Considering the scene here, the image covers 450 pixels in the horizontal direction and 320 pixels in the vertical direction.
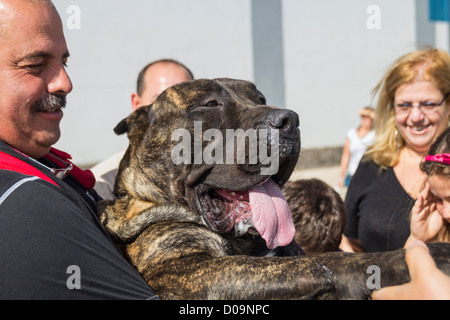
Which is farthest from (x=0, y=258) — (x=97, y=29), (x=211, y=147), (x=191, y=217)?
(x=97, y=29)

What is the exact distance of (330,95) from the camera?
50.0 ft

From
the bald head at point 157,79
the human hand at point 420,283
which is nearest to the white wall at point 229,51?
the bald head at point 157,79

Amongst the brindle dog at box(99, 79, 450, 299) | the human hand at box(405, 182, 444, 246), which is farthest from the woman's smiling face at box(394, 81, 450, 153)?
the brindle dog at box(99, 79, 450, 299)

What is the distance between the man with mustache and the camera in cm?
160

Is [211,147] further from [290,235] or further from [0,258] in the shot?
[0,258]

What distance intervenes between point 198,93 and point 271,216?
84 centimetres

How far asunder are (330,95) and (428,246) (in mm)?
13865

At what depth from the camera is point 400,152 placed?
13.1ft

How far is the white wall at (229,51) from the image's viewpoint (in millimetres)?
10695

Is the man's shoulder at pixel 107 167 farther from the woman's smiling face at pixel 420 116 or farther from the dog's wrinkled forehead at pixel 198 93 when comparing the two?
the woman's smiling face at pixel 420 116

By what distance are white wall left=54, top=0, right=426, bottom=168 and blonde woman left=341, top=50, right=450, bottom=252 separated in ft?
18.9

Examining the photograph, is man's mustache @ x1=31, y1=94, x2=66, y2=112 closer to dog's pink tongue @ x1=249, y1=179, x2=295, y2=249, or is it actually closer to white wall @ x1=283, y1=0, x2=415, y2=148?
dog's pink tongue @ x1=249, y1=179, x2=295, y2=249

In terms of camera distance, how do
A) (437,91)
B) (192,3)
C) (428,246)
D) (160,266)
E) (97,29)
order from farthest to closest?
(192,3)
(97,29)
(437,91)
(160,266)
(428,246)

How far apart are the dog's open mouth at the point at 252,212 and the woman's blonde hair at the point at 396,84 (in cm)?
179
